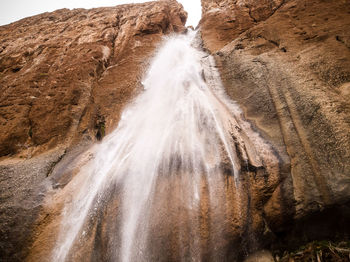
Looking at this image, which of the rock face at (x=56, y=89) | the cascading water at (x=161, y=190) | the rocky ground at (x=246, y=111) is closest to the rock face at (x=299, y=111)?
the rocky ground at (x=246, y=111)

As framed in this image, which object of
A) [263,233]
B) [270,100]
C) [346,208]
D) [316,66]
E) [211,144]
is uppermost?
[316,66]

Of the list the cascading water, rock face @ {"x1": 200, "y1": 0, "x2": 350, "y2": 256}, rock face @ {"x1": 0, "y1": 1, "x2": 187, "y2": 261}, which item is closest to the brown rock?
rock face @ {"x1": 0, "y1": 1, "x2": 187, "y2": 261}

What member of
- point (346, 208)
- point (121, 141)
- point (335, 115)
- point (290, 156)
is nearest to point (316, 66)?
point (335, 115)

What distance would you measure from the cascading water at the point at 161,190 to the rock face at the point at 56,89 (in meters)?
1.04

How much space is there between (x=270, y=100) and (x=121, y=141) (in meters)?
4.96

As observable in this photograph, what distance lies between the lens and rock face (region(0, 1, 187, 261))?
4.84 m

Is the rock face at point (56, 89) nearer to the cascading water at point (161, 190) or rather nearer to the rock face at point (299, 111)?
the cascading water at point (161, 190)

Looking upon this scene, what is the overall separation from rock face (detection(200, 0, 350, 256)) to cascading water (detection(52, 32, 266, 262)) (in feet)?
3.02

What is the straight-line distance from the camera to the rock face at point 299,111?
410 centimetres

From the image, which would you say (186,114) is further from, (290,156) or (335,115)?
(335,115)

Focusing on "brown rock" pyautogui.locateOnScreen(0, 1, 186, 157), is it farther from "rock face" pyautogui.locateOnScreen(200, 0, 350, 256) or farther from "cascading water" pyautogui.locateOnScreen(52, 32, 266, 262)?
"rock face" pyautogui.locateOnScreen(200, 0, 350, 256)

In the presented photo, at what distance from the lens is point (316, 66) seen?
18.4 ft

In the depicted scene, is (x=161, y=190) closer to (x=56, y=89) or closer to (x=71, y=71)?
(x=56, y=89)

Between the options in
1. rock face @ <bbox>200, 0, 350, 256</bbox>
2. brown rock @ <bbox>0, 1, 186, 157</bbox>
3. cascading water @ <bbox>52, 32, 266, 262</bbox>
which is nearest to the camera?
cascading water @ <bbox>52, 32, 266, 262</bbox>
